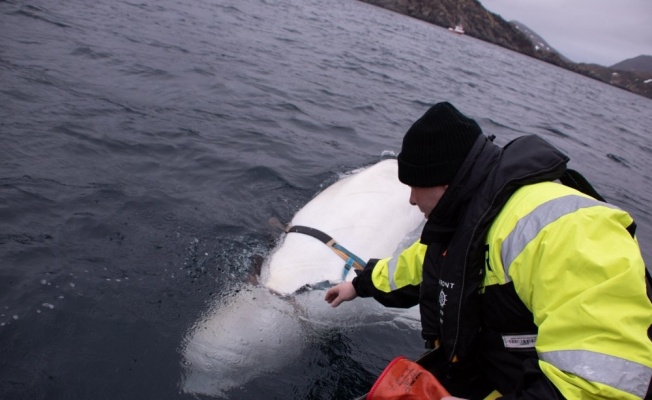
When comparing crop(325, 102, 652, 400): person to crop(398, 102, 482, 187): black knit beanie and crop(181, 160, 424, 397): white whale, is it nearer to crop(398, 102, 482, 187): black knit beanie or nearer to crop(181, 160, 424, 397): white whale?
crop(398, 102, 482, 187): black knit beanie

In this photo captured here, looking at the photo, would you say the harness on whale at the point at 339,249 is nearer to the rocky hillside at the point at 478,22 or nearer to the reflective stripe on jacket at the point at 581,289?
the reflective stripe on jacket at the point at 581,289

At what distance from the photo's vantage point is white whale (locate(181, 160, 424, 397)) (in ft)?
12.5

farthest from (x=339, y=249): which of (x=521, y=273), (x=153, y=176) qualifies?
(x=153, y=176)

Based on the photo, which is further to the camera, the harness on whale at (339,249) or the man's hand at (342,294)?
the harness on whale at (339,249)

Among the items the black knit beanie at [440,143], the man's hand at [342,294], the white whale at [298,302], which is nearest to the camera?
the black knit beanie at [440,143]

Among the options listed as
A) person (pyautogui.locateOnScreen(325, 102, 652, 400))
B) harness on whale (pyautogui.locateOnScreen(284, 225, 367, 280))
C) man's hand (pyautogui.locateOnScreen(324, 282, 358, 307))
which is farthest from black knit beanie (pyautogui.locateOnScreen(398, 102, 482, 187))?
harness on whale (pyautogui.locateOnScreen(284, 225, 367, 280))

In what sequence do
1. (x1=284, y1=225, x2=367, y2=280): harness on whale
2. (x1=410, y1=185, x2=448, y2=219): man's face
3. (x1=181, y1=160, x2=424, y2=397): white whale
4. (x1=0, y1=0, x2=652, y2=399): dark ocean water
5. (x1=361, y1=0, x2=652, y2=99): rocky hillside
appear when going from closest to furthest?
(x1=410, y1=185, x2=448, y2=219): man's face → (x1=0, y1=0, x2=652, y2=399): dark ocean water → (x1=181, y1=160, x2=424, y2=397): white whale → (x1=284, y1=225, x2=367, y2=280): harness on whale → (x1=361, y1=0, x2=652, y2=99): rocky hillside

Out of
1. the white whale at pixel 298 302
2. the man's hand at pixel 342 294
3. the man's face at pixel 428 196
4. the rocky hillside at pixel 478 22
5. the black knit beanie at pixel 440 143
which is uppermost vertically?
the rocky hillside at pixel 478 22

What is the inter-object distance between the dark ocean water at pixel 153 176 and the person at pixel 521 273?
5.11ft

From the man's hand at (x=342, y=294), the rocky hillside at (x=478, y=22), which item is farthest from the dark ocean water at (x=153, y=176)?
the rocky hillside at (x=478, y=22)

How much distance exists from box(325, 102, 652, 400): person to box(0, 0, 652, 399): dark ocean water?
156cm

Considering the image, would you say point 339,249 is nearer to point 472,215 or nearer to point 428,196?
point 428,196

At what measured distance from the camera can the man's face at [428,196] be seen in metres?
2.58

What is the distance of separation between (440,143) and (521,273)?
29.6 inches
